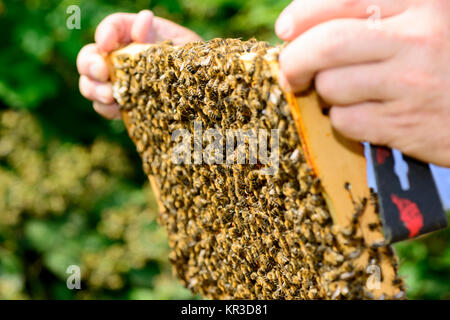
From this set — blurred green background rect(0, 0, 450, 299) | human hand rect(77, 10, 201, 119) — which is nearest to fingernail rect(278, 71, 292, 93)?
human hand rect(77, 10, 201, 119)

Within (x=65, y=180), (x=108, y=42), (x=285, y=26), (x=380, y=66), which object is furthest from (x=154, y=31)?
(x=65, y=180)

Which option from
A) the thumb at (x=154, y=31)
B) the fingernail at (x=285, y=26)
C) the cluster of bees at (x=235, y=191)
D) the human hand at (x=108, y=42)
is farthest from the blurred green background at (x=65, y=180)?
the fingernail at (x=285, y=26)

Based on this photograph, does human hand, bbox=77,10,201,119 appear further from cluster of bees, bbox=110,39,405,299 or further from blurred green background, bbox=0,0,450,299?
blurred green background, bbox=0,0,450,299

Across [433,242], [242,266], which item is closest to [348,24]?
[242,266]

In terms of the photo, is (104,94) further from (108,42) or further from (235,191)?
(235,191)

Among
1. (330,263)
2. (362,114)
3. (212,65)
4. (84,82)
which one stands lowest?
(330,263)

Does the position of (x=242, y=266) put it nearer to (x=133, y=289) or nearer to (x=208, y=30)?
(x=208, y=30)

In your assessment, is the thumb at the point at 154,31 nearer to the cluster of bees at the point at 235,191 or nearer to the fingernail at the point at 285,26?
the cluster of bees at the point at 235,191
